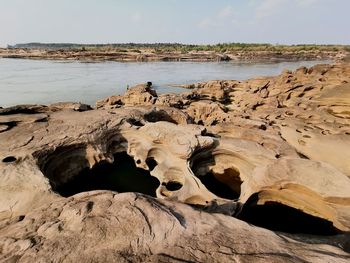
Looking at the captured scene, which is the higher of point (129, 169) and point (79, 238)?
point (79, 238)

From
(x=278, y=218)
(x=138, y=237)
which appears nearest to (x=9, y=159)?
(x=138, y=237)

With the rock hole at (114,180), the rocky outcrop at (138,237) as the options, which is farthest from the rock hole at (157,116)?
the rocky outcrop at (138,237)

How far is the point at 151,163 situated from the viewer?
12.8 metres

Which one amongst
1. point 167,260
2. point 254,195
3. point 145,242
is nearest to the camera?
point 167,260

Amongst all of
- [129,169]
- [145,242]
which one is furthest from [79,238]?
[129,169]

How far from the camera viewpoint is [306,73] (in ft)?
85.6

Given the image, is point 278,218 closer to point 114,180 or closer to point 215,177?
point 215,177

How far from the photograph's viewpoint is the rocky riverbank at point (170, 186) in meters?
4.90

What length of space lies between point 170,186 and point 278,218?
3.77 m

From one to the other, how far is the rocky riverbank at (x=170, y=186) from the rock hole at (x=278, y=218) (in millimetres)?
32

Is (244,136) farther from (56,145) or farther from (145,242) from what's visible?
(145,242)

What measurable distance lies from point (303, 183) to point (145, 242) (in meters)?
5.51

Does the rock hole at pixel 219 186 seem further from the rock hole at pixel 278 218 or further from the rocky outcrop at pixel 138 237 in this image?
the rocky outcrop at pixel 138 237

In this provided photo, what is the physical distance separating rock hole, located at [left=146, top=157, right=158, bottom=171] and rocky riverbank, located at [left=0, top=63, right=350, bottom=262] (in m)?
0.05
